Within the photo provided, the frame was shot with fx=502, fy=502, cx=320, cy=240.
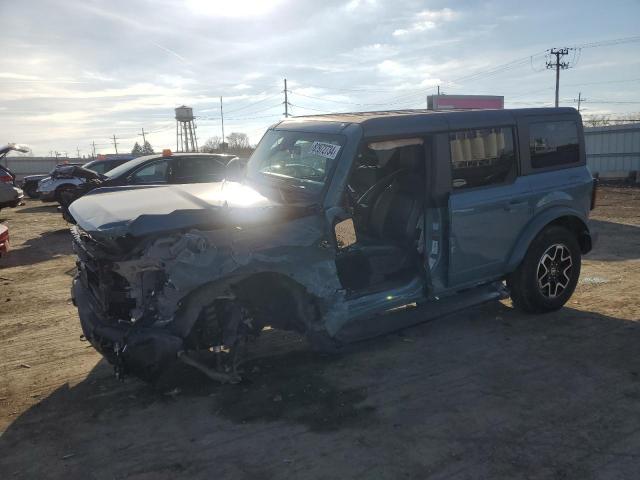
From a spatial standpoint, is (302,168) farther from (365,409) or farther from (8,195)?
(8,195)

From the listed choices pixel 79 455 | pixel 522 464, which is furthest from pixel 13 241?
pixel 522 464

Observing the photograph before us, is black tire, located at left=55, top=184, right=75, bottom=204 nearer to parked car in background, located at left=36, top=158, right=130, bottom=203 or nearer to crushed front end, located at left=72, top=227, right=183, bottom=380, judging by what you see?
parked car in background, located at left=36, top=158, right=130, bottom=203

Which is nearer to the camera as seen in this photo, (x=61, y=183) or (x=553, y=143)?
(x=553, y=143)

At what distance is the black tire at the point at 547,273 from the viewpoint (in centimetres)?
515

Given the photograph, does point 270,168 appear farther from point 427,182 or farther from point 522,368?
point 522,368

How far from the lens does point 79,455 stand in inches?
123

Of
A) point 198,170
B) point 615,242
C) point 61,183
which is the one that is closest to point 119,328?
point 198,170

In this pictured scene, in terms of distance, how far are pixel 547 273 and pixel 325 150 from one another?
2.77m

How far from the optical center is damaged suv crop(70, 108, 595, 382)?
3.44m

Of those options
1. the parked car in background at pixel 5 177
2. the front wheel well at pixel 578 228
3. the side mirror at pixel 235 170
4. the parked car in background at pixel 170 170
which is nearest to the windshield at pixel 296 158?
the side mirror at pixel 235 170

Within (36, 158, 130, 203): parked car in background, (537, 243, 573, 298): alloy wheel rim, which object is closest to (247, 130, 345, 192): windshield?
(537, 243, 573, 298): alloy wheel rim

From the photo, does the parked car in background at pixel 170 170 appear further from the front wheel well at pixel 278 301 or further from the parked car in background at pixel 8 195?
the front wheel well at pixel 278 301

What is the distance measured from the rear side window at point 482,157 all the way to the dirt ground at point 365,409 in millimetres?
1515

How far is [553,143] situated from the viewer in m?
5.28
